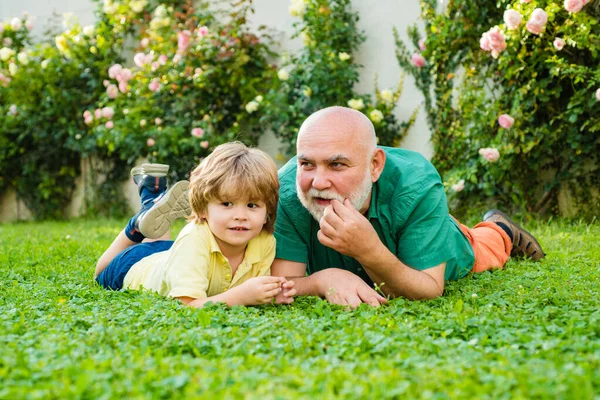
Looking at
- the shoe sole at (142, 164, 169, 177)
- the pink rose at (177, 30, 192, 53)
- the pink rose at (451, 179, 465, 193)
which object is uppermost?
the pink rose at (177, 30, 192, 53)

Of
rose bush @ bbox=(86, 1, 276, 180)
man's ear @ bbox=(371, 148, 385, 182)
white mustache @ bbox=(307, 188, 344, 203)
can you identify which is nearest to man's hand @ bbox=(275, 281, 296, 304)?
white mustache @ bbox=(307, 188, 344, 203)

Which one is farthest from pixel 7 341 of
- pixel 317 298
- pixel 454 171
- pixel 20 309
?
pixel 454 171

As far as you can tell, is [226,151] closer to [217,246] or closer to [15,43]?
[217,246]

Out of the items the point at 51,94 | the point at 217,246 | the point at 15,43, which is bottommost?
the point at 217,246

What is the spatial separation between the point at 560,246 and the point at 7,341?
3456 mm

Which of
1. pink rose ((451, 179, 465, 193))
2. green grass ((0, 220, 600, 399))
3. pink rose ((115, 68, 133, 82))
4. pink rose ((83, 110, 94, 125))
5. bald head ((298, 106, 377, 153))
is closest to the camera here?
green grass ((0, 220, 600, 399))

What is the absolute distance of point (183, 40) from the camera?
7.06 metres

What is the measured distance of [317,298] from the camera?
2.91m

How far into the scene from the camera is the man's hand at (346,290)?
2.78 meters

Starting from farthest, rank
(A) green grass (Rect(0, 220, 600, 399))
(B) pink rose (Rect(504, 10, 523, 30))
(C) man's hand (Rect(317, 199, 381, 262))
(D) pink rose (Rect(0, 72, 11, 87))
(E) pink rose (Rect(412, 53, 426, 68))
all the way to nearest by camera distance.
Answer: (D) pink rose (Rect(0, 72, 11, 87)) < (E) pink rose (Rect(412, 53, 426, 68)) < (B) pink rose (Rect(504, 10, 523, 30)) < (C) man's hand (Rect(317, 199, 381, 262)) < (A) green grass (Rect(0, 220, 600, 399))

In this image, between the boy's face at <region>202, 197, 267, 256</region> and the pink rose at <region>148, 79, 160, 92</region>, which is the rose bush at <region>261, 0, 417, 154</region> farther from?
the boy's face at <region>202, 197, 267, 256</region>

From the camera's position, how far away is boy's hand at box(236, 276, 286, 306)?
9.04ft

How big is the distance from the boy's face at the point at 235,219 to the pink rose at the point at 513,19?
3003mm

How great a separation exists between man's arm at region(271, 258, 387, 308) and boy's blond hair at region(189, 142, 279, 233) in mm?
231
